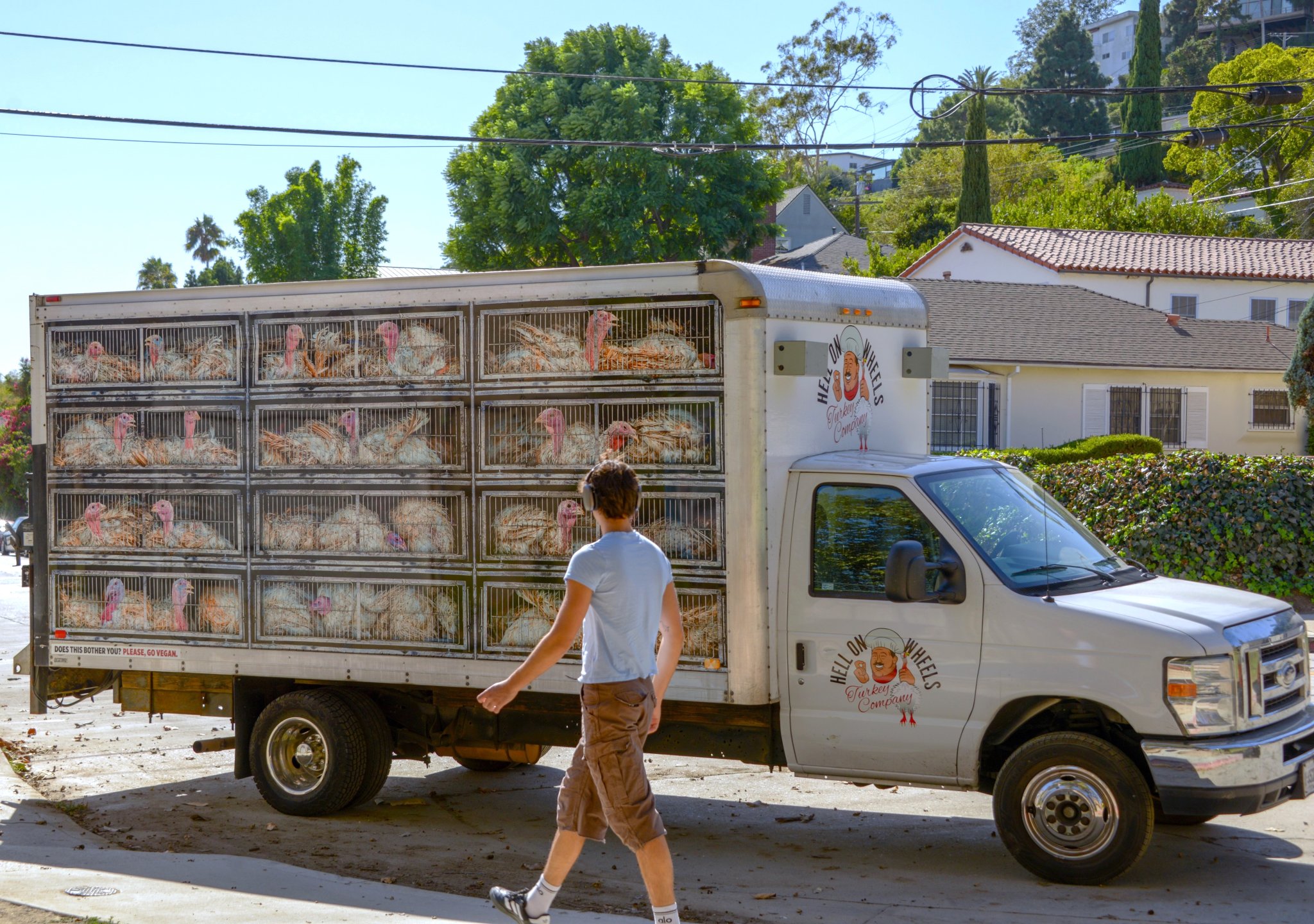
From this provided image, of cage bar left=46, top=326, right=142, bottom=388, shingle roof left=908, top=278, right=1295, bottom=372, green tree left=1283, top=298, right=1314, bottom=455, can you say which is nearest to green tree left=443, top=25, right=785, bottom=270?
shingle roof left=908, top=278, right=1295, bottom=372

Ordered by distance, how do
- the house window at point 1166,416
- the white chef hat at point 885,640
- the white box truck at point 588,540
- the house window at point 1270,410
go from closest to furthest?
the white box truck at point 588,540 → the white chef hat at point 885,640 → the house window at point 1166,416 → the house window at point 1270,410

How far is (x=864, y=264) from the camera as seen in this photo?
6200cm

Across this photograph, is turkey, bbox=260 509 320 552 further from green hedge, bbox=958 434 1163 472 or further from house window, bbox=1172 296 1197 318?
house window, bbox=1172 296 1197 318

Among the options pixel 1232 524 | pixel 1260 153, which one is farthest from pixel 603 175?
pixel 1260 153

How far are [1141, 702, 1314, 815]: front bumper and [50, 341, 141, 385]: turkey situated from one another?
6.42 m

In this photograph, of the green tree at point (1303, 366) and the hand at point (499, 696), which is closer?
the hand at point (499, 696)

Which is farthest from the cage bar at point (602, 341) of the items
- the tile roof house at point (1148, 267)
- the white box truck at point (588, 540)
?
the tile roof house at point (1148, 267)

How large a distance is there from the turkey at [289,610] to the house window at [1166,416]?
2636 cm

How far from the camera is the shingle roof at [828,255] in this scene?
62.9 meters

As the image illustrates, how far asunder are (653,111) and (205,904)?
136 ft

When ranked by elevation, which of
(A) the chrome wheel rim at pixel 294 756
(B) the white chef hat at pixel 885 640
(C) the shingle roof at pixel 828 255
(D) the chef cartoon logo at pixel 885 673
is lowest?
(A) the chrome wheel rim at pixel 294 756

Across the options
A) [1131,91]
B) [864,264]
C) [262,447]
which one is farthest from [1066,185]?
[262,447]

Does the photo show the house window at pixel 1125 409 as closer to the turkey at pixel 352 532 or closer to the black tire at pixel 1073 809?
the turkey at pixel 352 532

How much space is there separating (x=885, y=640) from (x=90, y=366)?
17.7 ft
